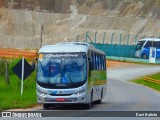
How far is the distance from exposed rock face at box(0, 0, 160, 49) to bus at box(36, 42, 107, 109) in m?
63.2

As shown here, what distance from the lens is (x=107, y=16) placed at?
9494cm

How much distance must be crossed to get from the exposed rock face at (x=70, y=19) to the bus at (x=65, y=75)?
63.2 m

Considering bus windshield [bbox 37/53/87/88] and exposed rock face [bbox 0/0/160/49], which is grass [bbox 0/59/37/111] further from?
exposed rock face [bbox 0/0/160/49]

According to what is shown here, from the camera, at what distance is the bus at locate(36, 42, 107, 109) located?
985 inches

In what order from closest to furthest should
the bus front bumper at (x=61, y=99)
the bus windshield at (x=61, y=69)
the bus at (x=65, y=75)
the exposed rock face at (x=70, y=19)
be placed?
1. the bus front bumper at (x=61, y=99)
2. the bus at (x=65, y=75)
3. the bus windshield at (x=61, y=69)
4. the exposed rock face at (x=70, y=19)

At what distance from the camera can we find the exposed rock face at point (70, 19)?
91.0 meters

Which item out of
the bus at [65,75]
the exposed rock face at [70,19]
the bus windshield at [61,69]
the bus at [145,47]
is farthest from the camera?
the exposed rock face at [70,19]

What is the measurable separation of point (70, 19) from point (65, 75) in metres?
69.4

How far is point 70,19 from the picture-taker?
9456cm

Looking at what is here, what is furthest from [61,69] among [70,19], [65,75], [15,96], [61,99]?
[70,19]

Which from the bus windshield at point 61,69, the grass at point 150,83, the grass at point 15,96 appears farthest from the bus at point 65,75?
the grass at point 150,83

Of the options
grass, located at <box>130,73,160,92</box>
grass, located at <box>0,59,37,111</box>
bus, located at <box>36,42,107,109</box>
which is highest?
bus, located at <box>36,42,107,109</box>

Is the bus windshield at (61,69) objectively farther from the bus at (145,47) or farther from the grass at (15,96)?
the bus at (145,47)

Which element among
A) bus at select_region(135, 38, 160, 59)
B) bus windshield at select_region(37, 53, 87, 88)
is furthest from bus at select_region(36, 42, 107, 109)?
bus at select_region(135, 38, 160, 59)
